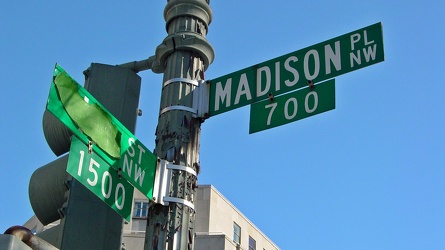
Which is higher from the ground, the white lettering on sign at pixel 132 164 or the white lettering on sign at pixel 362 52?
the white lettering on sign at pixel 362 52

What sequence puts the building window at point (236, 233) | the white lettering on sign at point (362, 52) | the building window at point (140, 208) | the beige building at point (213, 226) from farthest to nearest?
1. the building window at point (236, 233)
2. the building window at point (140, 208)
3. the beige building at point (213, 226)
4. the white lettering on sign at point (362, 52)

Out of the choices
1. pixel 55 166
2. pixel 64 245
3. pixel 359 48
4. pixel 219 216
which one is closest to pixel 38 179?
pixel 55 166

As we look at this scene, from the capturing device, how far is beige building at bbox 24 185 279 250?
110ft

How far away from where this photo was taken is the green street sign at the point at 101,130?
4.96m

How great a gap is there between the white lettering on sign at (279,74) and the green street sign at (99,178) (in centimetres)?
130

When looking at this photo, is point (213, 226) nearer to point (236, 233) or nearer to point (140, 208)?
point (236, 233)

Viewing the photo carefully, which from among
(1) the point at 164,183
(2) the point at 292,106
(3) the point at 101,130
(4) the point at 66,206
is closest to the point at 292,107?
(2) the point at 292,106

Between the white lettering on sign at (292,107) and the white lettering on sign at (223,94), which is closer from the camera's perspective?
the white lettering on sign at (292,107)

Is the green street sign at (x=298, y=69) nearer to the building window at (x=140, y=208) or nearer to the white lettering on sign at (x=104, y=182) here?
the white lettering on sign at (x=104, y=182)

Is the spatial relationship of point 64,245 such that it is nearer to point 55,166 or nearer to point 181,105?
point 55,166

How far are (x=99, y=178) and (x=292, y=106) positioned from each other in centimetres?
180

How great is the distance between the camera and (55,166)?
5250mm

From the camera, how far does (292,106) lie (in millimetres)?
6121

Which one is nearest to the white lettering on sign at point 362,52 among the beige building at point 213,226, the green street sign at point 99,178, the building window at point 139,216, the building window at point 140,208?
the green street sign at point 99,178
